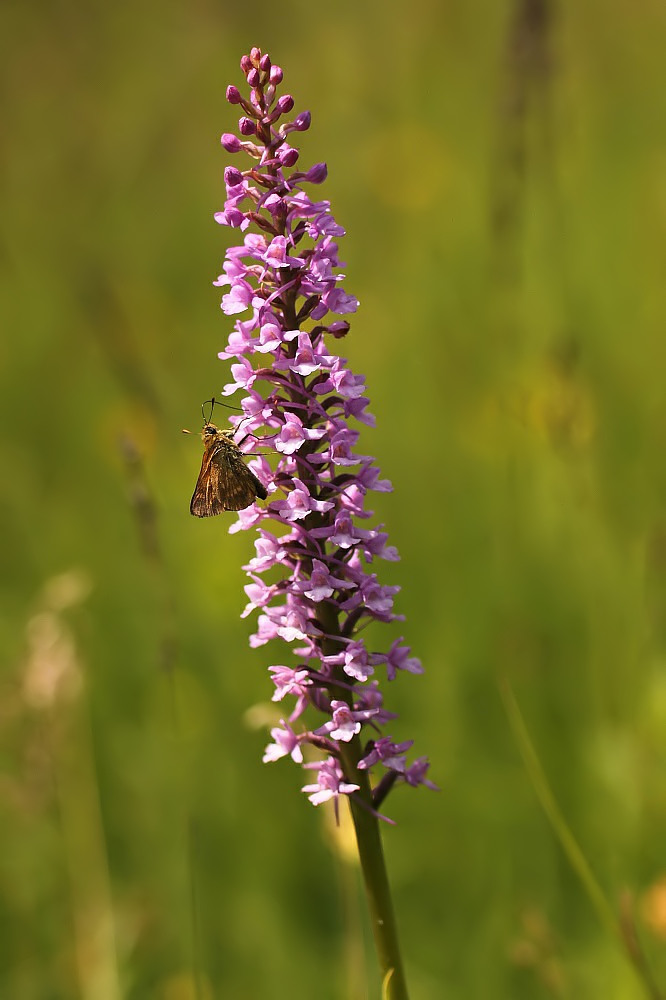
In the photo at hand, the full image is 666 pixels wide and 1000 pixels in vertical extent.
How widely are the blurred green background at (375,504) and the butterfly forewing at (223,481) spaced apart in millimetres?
478

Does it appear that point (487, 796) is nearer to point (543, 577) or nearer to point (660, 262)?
point (543, 577)

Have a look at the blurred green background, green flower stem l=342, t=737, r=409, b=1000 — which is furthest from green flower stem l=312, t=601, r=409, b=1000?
the blurred green background

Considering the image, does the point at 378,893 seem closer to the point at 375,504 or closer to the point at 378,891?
the point at 378,891

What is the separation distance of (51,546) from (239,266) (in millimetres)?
4219

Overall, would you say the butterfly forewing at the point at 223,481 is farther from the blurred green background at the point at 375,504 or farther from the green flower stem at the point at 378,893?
the green flower stem at the point at 378,893

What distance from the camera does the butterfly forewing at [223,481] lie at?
2.43m

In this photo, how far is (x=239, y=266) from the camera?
2.31 meters

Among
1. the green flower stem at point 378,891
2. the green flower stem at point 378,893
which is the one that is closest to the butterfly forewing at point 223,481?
the green flower stem at point 378,891

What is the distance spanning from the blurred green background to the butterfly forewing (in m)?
0.48

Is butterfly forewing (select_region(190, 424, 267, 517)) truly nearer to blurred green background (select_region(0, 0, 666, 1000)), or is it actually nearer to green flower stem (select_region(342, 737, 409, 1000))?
blurred green background (select_region(0, 0, 666, 1000))

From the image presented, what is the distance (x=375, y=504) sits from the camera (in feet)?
19.8

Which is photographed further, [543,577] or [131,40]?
[131,40]

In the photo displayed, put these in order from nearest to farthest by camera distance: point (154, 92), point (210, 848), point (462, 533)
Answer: point (210, 848) < point (462, 533) < point (154, 92)

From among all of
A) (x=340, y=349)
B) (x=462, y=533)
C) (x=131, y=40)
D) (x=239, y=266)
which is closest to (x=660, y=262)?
(x=340, y=349)
